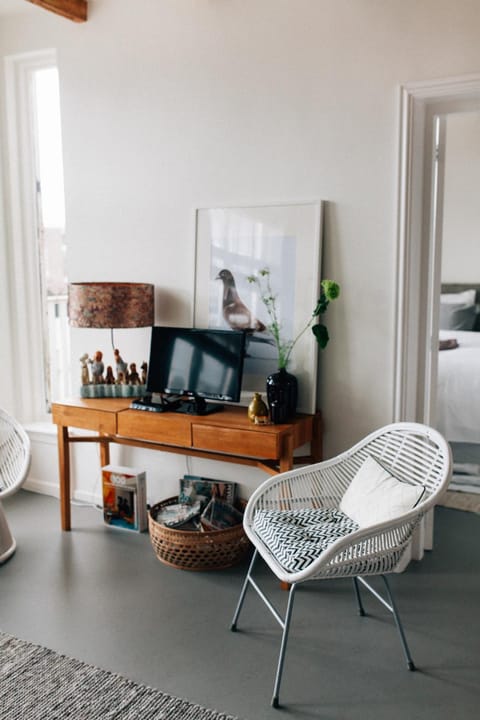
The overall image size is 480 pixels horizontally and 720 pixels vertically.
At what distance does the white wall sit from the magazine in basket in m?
0.23

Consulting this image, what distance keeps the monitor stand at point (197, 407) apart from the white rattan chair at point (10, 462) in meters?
0.75

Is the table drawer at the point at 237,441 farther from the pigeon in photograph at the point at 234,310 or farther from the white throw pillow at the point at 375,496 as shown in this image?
the pigeon in photograph at the point at 234,310

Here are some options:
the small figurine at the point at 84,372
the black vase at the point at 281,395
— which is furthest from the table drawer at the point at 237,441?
the small figurine at the point at 84,372

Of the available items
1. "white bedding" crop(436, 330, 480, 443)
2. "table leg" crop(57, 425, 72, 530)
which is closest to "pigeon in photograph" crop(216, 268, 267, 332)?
"table leg" crop(57, 425, 72, 530)

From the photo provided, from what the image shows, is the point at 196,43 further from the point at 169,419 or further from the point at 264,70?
the point at 169,419

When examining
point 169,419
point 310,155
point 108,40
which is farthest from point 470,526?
point 108,40

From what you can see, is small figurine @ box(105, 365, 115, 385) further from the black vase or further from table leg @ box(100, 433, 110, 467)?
the black vase

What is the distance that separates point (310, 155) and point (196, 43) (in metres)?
0.85

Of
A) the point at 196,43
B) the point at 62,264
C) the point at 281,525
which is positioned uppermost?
the point at 196,43

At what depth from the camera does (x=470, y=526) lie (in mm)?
3521

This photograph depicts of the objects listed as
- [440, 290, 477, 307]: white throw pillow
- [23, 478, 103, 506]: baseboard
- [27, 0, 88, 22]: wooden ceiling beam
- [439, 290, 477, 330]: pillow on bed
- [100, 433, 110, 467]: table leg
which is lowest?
[23, 478, 103, 506]: baseboard

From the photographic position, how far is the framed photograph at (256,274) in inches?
122

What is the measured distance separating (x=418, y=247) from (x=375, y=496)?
1.17 metres

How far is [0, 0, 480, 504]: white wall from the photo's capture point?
290cm
